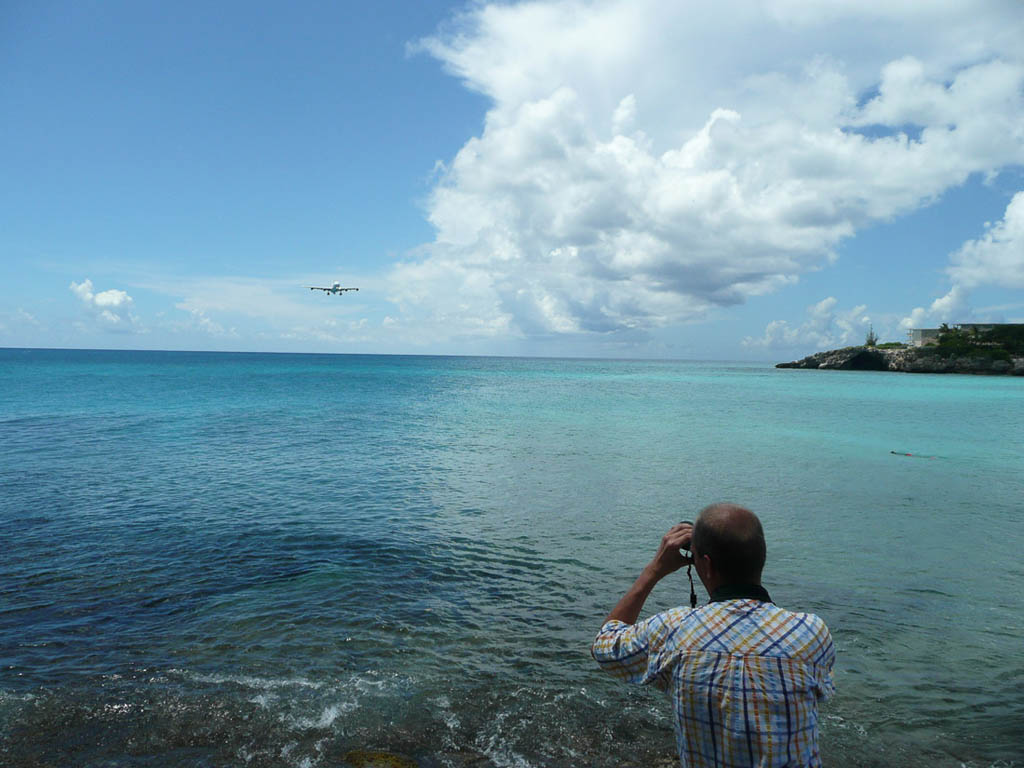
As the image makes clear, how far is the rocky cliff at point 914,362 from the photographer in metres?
131

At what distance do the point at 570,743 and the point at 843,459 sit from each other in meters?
24.5

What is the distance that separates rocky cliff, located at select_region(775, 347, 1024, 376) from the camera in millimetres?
131250

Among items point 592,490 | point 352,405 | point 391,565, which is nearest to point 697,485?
point 592,490

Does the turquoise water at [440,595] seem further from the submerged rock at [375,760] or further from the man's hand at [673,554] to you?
the man's hand at [673,554]

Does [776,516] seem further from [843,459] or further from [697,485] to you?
[843,459]

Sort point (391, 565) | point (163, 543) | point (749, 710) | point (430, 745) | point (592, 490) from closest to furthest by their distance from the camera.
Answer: point (749, 710)
point (430, 745)
point (391, 565)
point (163, 543)
point (592, 490)

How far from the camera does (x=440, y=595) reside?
11305 mm

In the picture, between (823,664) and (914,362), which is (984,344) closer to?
(914,362)

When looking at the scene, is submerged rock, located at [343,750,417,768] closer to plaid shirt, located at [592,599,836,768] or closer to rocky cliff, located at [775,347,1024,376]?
plaid shirt, located at [592,599,836,768]

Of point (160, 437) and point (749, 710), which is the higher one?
point (749, 710)

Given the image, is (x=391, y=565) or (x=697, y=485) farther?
(x=697, y=485)

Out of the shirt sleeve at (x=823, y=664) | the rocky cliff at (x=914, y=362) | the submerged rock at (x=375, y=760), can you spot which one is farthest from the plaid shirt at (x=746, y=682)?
the rocky cliff at (x=914, y=362)

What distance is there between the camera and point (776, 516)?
17.3 meters

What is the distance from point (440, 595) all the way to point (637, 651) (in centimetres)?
878
